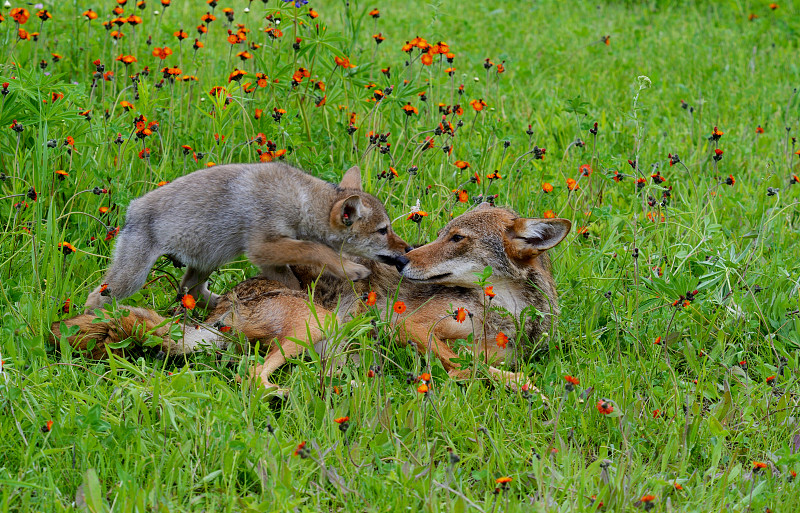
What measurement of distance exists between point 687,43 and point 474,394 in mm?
6968

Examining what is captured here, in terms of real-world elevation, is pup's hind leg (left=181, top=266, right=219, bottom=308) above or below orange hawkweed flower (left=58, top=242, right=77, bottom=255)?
below

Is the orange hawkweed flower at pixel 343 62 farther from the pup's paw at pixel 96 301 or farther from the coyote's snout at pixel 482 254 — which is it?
the pup's paw at pixel 96 301

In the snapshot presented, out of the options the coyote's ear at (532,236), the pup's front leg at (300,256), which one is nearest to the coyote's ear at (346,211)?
the pup's front leg at (300,256)

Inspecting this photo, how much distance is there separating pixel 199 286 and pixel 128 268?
1.79 feet

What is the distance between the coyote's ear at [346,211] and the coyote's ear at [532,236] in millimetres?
923

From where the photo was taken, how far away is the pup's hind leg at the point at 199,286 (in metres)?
4.90

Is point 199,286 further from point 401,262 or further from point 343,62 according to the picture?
point 343,62

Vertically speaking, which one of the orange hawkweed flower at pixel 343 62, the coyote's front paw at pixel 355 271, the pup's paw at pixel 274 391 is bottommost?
the pup's paw at pixel 274 391

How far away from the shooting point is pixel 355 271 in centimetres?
464

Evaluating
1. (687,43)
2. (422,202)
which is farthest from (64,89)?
(687,43)

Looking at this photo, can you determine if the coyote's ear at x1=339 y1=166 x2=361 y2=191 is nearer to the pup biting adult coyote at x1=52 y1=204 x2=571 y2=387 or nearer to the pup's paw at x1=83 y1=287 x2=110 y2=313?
the pup biting adult coyote at x1=52 y1=204 x2=571 y2=387

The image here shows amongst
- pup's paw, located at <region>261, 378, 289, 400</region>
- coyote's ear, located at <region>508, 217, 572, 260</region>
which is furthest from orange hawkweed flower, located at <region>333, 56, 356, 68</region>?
pup's paw, located at <region>261, 378, 289, 400</region>

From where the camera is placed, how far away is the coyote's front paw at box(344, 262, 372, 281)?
4.63 meters

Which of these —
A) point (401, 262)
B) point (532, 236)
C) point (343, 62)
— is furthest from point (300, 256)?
point (343, 62)
